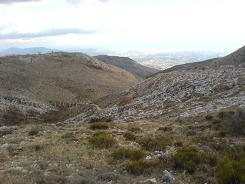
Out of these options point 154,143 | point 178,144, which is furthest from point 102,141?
point 178,144

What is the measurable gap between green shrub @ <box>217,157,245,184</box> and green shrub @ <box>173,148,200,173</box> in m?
1.19

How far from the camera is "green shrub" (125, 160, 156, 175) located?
1659 cm

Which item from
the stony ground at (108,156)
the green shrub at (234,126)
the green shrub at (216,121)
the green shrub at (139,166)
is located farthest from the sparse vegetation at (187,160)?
the green shrub at (216,121)

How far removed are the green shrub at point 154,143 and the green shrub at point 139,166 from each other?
3648 mm

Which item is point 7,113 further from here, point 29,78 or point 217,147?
point 217,147

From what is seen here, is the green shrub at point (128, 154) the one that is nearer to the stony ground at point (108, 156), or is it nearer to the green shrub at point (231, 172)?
the stony ground at point (108, 156)

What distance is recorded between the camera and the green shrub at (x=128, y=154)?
19308 millimetres

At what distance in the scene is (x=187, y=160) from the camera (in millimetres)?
17547

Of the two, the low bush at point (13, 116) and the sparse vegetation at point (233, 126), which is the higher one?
the sparse vegetation at point (233, 126)

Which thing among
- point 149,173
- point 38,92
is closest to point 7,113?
point 38,92

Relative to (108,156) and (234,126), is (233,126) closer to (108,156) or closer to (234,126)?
(234,126)

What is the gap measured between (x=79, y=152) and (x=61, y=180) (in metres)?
5.43

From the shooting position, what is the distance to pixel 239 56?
88.5 m

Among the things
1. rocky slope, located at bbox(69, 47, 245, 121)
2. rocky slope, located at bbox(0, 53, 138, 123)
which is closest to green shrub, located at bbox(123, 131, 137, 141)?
rocky slope, located at bbox(69, 47, 245, 121)
